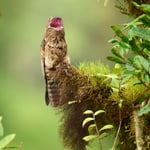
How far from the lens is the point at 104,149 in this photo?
137 centimetres

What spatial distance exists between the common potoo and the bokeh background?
1485mm

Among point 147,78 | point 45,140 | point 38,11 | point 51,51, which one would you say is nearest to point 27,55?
point 38,11

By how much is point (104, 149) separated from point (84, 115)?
105 mm

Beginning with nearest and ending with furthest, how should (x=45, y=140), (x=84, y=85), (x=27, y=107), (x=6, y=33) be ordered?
(x=84, y=85) < (x=45, y=140) < (x=27, y=107) < (x=6, y=33)

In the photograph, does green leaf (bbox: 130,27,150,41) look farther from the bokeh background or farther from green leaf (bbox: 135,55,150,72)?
the bokeh background

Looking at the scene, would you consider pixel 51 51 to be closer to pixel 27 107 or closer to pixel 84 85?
pixel 84 85

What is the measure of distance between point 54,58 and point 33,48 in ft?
6.61

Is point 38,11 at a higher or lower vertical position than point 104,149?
higher

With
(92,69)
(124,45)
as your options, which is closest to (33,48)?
(92,69)

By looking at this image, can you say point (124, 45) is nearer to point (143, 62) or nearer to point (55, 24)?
point (143, 62)

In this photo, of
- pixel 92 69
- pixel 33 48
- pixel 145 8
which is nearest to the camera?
pixel 145 8

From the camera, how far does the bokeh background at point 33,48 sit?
308cm

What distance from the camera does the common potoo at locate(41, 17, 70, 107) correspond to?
1.36 meters

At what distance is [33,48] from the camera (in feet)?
11.1
